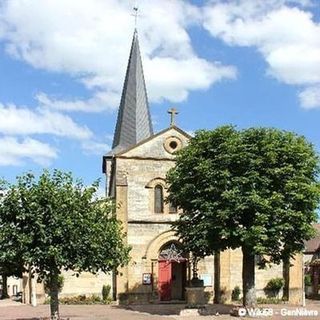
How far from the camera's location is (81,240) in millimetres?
19750

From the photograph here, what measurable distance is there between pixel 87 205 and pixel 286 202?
9550 millimetres

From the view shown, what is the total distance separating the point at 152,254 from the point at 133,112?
17.8 metres

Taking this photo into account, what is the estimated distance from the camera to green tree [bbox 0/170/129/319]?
19.3m

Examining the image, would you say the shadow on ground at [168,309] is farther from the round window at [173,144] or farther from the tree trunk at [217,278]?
the round window at [173,144]

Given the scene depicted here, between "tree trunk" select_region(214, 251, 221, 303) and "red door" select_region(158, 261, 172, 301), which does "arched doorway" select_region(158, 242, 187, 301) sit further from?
"tree trunk" select_region(214, 251, 221, 303)

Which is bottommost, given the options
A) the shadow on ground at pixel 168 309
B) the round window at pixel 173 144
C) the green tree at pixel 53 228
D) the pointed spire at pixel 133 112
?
the shadow on ground at pixel 168 309

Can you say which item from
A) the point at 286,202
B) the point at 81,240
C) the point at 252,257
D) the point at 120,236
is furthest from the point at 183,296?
the point at 81,240

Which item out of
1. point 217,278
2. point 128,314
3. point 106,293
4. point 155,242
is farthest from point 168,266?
point 128,314

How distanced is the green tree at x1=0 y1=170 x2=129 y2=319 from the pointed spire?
28624mm

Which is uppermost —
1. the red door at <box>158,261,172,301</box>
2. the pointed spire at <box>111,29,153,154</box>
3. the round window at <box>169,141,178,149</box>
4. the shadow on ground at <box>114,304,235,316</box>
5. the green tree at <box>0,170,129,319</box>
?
the pointed spire at <box>111,29,153,154</box>

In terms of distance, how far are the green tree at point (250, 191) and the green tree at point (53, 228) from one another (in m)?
6.38

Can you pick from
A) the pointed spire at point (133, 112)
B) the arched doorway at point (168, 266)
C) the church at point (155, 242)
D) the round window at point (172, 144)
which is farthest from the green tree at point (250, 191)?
the pointed spire at point (133, 112)

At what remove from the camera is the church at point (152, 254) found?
35.8 m

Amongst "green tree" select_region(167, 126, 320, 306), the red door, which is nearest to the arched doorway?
the red door
